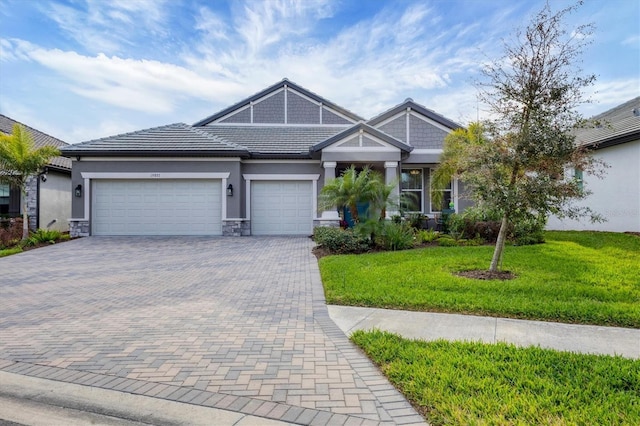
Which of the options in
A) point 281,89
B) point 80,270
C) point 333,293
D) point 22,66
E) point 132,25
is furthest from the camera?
point 281,89

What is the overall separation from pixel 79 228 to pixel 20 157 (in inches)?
134

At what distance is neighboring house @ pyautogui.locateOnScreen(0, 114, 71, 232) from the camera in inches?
727

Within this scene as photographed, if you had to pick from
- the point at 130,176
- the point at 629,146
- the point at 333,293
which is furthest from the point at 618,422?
the point at 130,176

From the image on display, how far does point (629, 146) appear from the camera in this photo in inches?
557

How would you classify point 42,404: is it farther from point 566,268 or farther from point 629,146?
point 629,146

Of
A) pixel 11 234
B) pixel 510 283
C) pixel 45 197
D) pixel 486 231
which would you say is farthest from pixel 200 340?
pixel 45 197

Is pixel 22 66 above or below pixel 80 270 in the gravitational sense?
above

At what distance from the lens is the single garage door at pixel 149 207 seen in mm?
16656

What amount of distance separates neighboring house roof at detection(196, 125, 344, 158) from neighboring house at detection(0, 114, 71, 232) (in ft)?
25.7

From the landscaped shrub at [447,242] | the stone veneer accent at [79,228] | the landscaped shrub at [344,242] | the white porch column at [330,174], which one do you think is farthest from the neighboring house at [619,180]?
the stone veneer accent at [79,228]

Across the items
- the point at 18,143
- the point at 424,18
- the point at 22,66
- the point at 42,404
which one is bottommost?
the point at 42,404

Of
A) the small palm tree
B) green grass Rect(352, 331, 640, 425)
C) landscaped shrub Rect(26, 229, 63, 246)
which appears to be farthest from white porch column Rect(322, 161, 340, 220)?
green grass Rect(352, 331, 640, 425)

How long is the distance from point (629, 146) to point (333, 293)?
13597mm

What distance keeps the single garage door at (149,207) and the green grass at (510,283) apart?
8.13 meters
